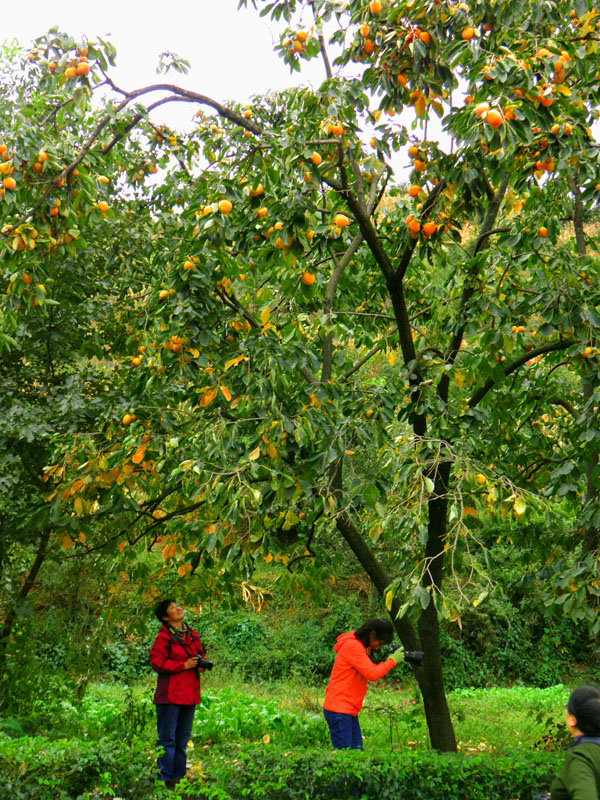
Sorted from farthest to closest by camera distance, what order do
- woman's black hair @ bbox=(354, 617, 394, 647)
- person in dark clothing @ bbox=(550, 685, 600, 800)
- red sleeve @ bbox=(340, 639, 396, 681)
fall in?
1. woman's black hair @ bbox=(354, 617, 394, 647)
2. red sleeve @ bbox=(340, 639, 396, 681)
3. person in dark clothing @ bbox=(550, 685, 600, 800)

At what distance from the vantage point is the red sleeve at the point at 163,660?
4875 mm

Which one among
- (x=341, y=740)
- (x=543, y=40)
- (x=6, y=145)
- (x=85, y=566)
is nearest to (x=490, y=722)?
(x=341, y=740)

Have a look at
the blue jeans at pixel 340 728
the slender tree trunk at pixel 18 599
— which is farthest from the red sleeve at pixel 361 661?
the slender tree trunk at pixel 18 599

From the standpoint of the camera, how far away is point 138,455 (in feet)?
14.9

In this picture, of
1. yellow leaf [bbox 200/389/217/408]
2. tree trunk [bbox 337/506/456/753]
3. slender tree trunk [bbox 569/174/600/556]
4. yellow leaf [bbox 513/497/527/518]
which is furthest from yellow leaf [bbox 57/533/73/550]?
slender tree trunk [bbox 569/174/600/556]

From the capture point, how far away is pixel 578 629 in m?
13.1

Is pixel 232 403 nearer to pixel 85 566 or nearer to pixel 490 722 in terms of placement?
pixel 85 566

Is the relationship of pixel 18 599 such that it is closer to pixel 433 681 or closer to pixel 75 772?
pixel 75 772

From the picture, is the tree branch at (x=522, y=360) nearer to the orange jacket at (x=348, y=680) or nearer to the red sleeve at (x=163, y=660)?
the orange jacket at (x=348, y=680)

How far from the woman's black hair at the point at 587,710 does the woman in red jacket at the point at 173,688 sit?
2840 mm

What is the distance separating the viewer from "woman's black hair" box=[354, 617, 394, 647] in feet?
16.3

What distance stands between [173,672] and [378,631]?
1.42 m

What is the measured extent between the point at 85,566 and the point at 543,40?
5.68 meters

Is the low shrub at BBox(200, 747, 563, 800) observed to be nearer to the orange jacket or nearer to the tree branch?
the orange jacket
